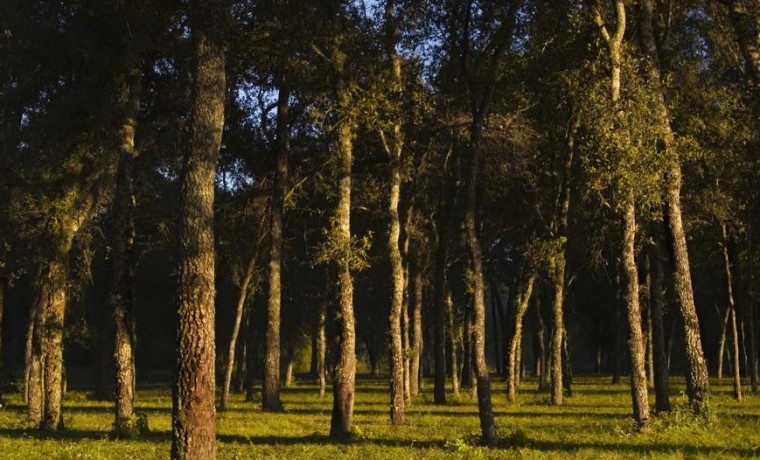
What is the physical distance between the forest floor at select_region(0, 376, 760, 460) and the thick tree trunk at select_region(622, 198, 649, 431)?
0.70m

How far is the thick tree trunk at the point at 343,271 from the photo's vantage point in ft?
63.7

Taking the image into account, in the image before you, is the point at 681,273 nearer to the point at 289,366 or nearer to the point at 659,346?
the point at 659,346

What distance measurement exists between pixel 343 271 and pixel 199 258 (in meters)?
8.92

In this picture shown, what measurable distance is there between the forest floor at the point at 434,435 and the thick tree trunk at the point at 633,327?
698 mm

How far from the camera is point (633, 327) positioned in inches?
725

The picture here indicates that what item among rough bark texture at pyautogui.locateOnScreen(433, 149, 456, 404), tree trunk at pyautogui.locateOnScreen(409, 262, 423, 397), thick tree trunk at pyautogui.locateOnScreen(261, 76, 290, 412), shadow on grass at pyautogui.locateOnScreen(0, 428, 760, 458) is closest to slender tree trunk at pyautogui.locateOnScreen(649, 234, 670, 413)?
shadow on grass at pyautogui.locateOnScreen(0, 428, 760, 458)

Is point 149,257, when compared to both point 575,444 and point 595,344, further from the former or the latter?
point 575,444

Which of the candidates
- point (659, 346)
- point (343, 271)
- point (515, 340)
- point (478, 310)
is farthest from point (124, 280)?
point (515, 340)

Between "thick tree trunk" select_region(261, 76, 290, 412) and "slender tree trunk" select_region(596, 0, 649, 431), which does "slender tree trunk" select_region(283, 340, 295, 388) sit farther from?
"slender tree trunk" select_region(596, 0, 649, 431)

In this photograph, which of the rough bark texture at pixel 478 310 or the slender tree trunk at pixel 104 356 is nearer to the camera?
the rough bark texture at pixel 478 310

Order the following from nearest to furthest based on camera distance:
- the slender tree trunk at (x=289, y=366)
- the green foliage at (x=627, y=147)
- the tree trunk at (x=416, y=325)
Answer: the green foliage at (x=627, y=147), the tree trunk at (x=416, y=325), the slender tree trunk at (x=289, y=366)

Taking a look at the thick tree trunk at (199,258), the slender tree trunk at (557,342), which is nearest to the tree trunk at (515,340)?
the slender tree trunk at (557,342)

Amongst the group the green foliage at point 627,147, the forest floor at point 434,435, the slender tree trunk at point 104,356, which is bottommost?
the forest floor at point 434,435

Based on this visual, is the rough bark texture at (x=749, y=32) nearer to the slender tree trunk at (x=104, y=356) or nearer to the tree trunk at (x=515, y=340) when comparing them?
the tree trunk at (x=515, y=340)
